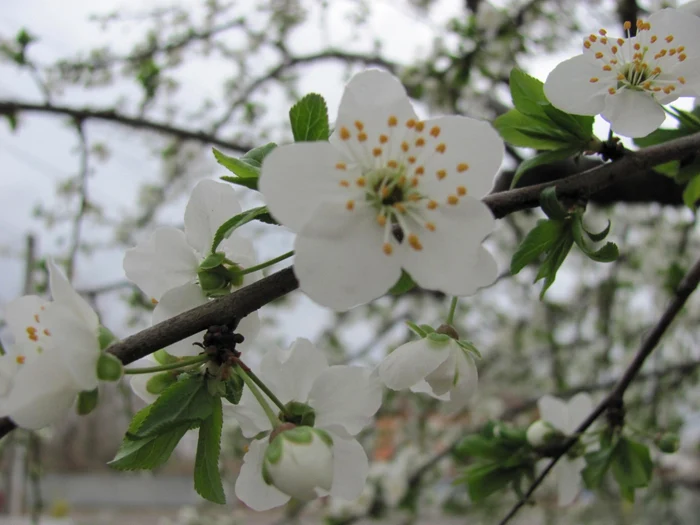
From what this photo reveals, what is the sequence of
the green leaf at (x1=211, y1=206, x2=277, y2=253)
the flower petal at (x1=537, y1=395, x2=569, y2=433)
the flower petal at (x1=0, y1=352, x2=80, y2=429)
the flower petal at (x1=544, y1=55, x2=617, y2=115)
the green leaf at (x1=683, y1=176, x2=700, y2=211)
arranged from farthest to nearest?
the flower petal at (x1=537, y1=395, x2=569, y2=433) → the green leaf at (x1=683, y1=176, x2=700, y2=211) → the flower petal at (x1=544, y1=55, x2=617, y2=115) → the green leaf at (x1=211, y1=206, x2=277, y2=253) → the flower petal at (x1=0, y1=352, x2=80, y2=429)

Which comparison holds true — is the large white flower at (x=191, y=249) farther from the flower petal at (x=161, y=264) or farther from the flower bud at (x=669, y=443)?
the flower bud at (x=669, y=443)

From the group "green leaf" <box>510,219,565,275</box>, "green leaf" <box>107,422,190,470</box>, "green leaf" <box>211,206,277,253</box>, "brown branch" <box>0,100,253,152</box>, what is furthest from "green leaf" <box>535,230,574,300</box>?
"brown branch" <box>0,100,253,152</box>

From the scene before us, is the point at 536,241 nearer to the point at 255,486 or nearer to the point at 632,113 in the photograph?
the point at 632,113

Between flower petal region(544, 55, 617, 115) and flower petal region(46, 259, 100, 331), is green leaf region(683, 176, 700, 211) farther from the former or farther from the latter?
flower petal region(46, 259, 100, 331)

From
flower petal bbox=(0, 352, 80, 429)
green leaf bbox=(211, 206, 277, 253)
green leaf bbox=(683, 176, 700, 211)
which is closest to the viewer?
flower petal bbox=(0, 352, 80, 429)

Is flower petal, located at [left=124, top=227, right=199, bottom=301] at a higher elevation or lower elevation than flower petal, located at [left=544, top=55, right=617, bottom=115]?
lower

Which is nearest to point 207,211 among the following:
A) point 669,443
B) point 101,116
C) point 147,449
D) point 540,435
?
point 147,449
